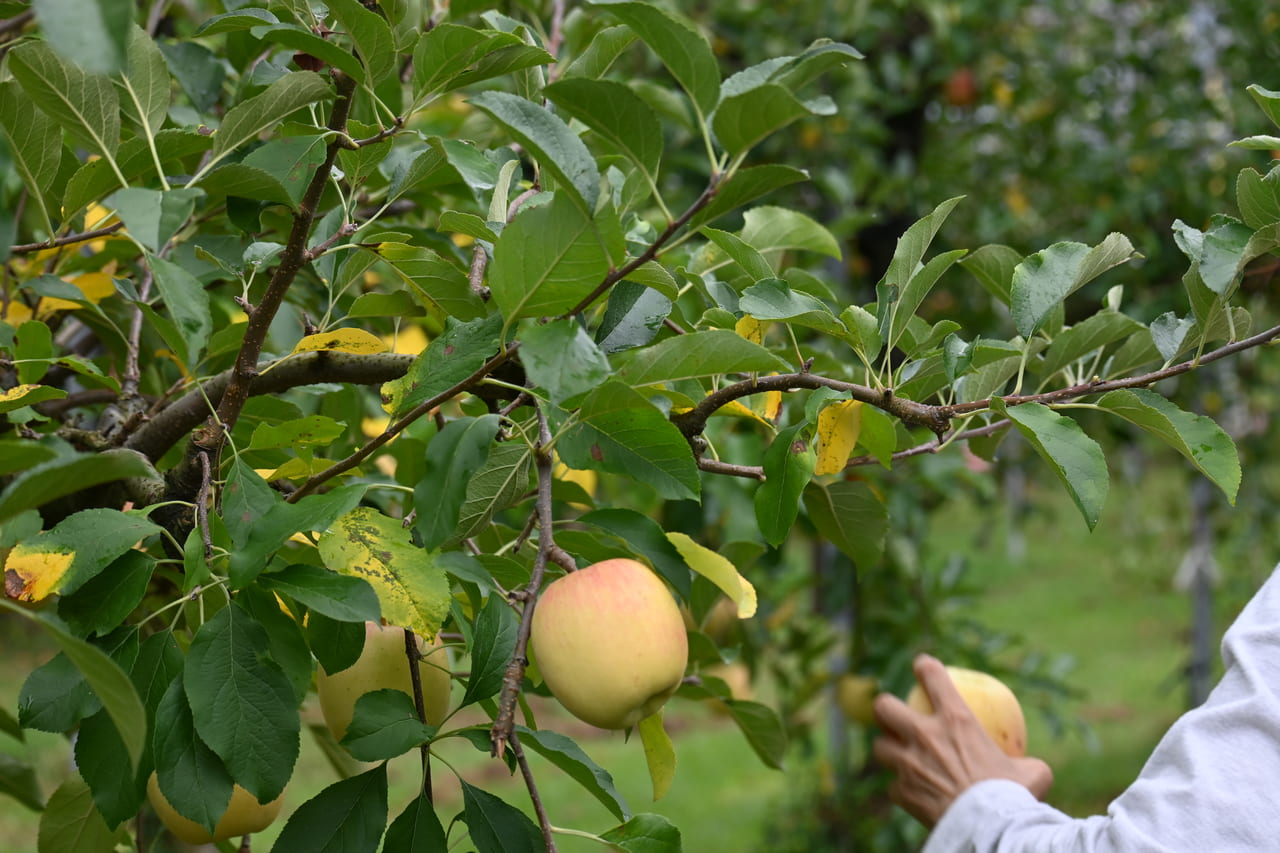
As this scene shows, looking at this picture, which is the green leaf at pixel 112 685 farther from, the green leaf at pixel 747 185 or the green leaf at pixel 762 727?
the green leaf at pixel 762 727

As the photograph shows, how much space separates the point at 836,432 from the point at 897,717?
1.75 feet

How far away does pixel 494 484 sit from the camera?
555 mm

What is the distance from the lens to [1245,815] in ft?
1.92

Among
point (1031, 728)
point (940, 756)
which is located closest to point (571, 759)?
point (940, 756)

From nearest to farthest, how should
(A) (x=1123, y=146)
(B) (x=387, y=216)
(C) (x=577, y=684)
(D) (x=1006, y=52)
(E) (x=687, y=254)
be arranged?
(C) (x=577, y=684)
(E) (x=687, y=254)
(B) (x=387, y=216)
(A) (x=1123, y=146)
(D) (x=1006, y=52)

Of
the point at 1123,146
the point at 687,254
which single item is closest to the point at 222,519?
the point at 687,254

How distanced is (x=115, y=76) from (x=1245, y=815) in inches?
28.1

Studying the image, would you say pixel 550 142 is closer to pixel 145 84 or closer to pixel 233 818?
pixel 145 84

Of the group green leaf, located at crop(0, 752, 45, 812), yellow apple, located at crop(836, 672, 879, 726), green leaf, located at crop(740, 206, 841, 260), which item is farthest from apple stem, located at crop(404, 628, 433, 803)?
yellow apple, located at crop(836, 672, 879, 726)

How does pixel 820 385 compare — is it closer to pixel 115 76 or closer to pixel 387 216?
pixel 115 76

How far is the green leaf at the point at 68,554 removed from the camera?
1.59 ft

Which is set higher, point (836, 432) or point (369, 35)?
point (369, 35)

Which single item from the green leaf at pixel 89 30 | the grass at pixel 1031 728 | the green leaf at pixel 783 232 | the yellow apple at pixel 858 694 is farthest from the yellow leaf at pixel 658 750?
the grass at pixel 1031 728

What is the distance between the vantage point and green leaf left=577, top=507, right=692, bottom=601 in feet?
1.81
